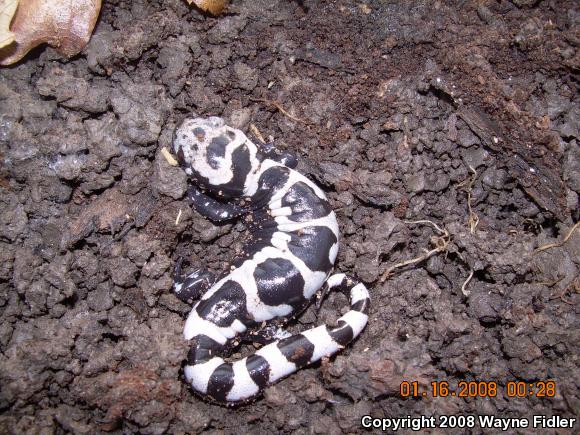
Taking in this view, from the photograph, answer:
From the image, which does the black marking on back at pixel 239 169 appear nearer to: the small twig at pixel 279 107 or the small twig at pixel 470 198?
the small twig at pixel 279 107

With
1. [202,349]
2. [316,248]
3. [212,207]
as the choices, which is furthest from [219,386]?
[212,207]

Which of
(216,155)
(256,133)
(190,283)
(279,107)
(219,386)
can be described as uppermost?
(279,107)

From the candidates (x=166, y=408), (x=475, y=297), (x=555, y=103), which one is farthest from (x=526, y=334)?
(x=166, y=408)

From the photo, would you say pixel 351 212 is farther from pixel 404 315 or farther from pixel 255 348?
pixel 255 348
